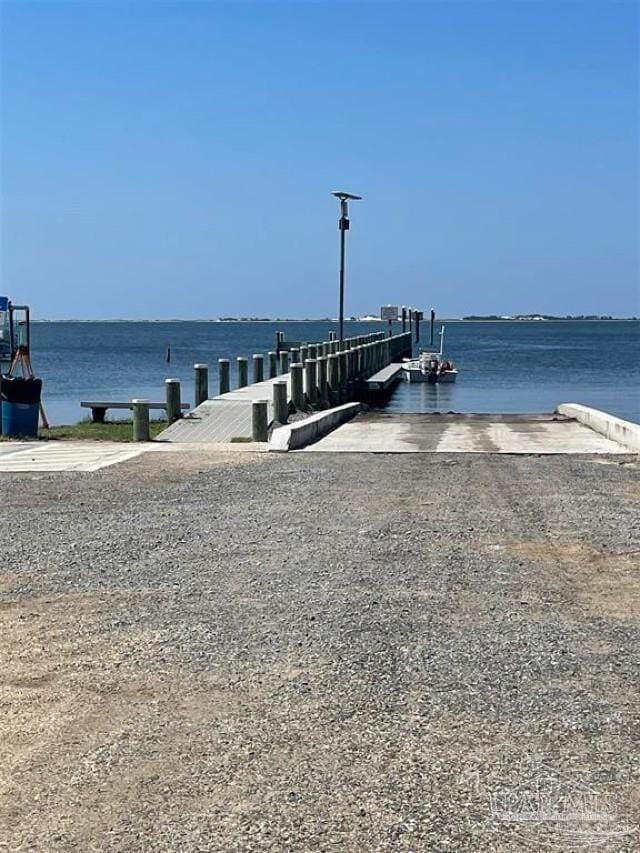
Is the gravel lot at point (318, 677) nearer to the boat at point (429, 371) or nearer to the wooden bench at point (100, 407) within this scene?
the wooden bench at point (100, 407)

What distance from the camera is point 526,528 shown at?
9516mm

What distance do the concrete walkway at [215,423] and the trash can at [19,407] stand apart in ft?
6.36

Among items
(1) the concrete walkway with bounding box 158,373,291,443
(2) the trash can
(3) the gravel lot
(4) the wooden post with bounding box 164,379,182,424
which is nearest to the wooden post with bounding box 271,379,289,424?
(1) the concrete walkway with bounding box 158,373,291,443

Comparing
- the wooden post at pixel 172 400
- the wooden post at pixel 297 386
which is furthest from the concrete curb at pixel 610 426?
the wooden post at pixel 172 400

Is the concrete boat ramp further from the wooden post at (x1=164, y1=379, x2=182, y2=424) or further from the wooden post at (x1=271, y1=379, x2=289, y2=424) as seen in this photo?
the wooden post at (x1=271, y1=379, x2=289, y2=424)

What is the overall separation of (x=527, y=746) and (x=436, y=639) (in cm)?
Answer: 152

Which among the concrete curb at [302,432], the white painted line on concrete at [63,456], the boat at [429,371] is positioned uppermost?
the concrete curb at [302,432]

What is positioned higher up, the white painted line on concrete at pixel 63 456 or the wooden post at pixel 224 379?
the wooden post at pixel 224 379

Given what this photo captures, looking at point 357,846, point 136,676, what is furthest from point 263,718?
point 357,846

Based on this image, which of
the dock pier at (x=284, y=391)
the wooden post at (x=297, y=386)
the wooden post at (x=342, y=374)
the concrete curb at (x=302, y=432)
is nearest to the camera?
the concrete curb at (x=302, y=432)

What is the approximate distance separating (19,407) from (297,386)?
7.35 meters

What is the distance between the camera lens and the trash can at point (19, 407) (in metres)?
17.5

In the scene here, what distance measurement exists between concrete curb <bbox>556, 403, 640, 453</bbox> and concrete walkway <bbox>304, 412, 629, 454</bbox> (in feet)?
0.39

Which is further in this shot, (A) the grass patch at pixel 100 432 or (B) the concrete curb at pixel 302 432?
(A) the grass patch at pixel 100 432
